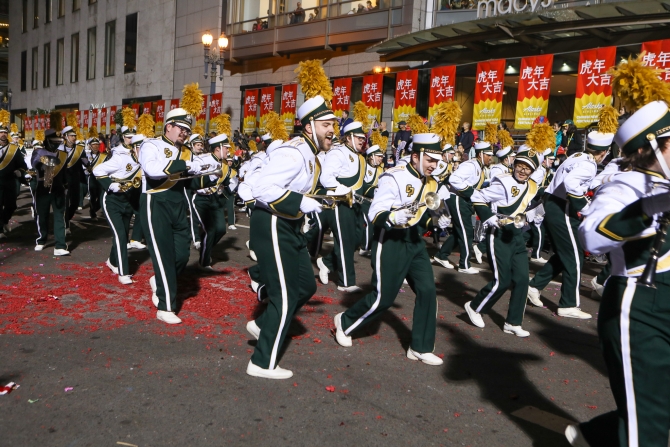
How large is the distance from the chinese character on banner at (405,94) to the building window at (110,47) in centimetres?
2726

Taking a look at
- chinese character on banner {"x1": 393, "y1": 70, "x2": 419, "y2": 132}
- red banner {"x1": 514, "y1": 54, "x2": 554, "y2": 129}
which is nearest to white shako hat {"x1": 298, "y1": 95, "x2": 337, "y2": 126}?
red banner {"x1": 514, "y1": 54, "x2": 554, "y2": 129}

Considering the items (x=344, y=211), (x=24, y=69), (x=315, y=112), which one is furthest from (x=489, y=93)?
(x=24, y=69)

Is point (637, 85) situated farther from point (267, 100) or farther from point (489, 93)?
point (267, 100)

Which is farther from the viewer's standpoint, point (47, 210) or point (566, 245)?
point (47, 210)

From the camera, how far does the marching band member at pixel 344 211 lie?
8.43 meters

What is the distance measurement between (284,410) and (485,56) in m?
16.6

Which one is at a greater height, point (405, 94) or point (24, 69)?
point (24, 69)

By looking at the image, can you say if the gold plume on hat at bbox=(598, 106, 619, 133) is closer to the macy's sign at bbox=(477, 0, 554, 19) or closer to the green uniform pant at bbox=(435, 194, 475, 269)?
the green uniform pant at bbox=(435, 194, 475, 269)

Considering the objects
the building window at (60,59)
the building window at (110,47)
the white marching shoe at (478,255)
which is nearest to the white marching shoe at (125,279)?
the white marching shoe at (478,255)

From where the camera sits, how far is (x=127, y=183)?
8602 mm

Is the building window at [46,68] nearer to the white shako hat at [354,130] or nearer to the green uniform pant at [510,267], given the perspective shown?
the white shako hat at [354,130]

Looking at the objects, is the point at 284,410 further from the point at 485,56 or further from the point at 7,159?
the point at 485,56

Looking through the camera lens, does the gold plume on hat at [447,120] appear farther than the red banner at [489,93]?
No

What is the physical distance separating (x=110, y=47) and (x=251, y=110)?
64.7ft
